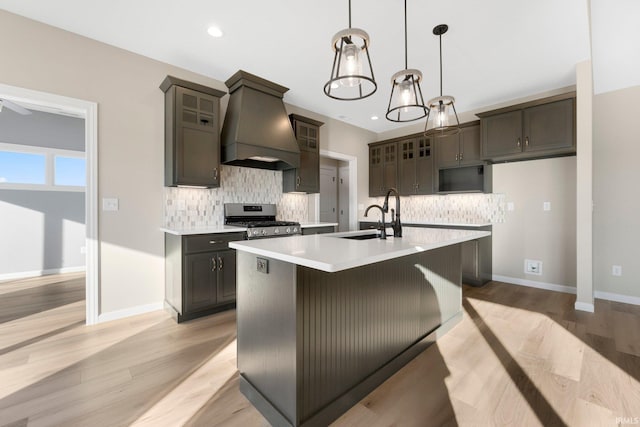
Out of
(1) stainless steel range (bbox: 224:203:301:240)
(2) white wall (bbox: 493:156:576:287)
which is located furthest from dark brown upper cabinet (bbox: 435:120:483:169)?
(1) stainless steel range (bbox: 224:203:301:240)

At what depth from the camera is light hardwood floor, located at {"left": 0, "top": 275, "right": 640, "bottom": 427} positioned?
1485 millimetres

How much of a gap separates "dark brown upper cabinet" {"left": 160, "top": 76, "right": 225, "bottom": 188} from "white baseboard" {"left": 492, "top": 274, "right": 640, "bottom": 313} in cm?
424

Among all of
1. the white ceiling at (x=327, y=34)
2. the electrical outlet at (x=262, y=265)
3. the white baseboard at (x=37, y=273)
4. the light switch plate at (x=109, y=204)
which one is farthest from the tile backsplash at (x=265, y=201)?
the white baseboard at (x=37, y=273)

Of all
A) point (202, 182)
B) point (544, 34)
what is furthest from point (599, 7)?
point (202, 182)

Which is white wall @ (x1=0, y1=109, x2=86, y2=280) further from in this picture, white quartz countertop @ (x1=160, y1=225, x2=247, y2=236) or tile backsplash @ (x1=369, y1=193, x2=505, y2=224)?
tile backsplash @ (x1=369, y1=193, x2=505, y2=224)

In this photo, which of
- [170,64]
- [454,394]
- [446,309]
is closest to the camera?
[454,394]

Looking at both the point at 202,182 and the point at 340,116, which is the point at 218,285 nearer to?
the point at 202,182

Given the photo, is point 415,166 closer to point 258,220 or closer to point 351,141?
point 351,141

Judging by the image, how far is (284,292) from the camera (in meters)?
1.39

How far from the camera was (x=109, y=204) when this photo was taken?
2748 mm

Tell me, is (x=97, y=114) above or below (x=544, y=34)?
below

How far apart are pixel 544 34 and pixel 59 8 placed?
4.21 meters

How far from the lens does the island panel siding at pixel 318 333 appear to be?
1.34 metres

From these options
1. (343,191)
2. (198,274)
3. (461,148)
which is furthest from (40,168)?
(461,148)
